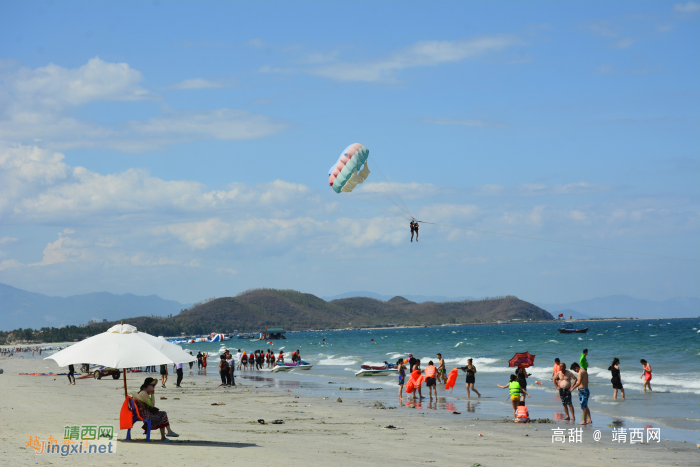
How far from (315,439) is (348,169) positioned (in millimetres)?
15669

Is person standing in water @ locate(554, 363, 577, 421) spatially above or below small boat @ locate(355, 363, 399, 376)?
above

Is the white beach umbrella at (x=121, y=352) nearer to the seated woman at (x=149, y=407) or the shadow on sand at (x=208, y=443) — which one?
the seated woman at (x=149, y=407)

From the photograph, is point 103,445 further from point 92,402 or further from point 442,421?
point 92,402

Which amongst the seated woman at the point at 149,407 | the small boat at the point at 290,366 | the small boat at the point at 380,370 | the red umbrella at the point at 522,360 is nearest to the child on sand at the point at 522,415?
the red umbrella at the point at 522,360

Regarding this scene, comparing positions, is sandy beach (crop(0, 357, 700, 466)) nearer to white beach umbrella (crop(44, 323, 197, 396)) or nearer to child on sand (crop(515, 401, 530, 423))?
child on sand (crop(515, 401, 530, 423))

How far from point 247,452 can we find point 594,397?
15597mm

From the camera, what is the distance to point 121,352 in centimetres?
1042

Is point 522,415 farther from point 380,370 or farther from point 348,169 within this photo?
point 380,370

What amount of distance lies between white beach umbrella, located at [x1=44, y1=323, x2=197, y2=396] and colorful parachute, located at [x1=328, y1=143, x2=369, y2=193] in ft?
54.9

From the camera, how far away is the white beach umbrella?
33.4 feet

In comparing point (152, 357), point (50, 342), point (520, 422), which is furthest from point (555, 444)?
point (50, 342)

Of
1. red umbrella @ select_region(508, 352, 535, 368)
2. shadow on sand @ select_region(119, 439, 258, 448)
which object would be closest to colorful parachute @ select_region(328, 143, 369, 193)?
red umbrella @ select_region(508, 352, 535, 368)

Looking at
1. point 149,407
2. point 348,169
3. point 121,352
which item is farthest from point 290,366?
point 121,352

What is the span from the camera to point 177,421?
15.0 metres
